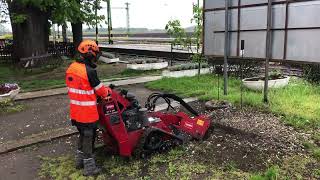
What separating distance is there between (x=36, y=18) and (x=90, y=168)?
1780cm

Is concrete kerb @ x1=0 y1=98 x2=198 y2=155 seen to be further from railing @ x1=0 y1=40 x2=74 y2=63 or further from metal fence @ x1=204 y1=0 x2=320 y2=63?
railing @ x1=0 y1=40 x2=74 y2=63

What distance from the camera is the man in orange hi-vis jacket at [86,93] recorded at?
5.62 meters

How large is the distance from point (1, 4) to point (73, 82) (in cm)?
2304

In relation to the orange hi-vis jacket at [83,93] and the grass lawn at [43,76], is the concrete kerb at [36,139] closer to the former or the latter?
the orange hi-vis jacket at [83,93]

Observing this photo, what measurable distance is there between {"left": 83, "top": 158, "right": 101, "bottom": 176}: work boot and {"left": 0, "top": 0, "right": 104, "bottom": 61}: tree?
13.3 meters

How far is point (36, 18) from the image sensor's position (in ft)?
71.7

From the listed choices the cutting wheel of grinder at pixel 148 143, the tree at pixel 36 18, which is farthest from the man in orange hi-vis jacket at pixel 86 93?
the tree at pixel 36 18

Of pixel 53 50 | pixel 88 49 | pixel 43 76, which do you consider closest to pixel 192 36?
pixel 43 76

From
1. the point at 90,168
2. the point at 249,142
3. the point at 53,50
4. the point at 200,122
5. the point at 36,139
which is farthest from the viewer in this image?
the point at 53,50

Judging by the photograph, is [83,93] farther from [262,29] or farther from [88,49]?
[262,29]

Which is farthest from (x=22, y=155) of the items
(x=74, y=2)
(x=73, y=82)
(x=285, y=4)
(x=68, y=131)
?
(x=74, y=2)

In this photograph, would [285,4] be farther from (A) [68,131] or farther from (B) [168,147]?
(A) [68,131]

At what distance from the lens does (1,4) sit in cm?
2600

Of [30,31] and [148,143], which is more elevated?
[30,31]
